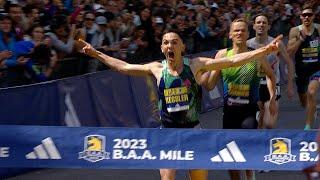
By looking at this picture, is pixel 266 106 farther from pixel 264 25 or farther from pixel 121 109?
pixel 121 109

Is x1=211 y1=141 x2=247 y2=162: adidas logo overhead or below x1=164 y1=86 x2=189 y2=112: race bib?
below

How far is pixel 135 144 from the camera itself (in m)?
7.30

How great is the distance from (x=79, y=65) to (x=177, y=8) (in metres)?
6.32

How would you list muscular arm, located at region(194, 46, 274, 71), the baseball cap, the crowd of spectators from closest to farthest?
muscular arm, located at region(194, 46, 274, 71), the crowd of spectators, the baseball cap

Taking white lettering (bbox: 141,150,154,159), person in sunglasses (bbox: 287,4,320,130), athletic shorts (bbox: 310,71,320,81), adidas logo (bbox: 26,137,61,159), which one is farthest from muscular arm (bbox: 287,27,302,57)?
adidas logo (bbox: 26,137,61,159)

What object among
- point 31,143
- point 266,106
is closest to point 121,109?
point 266,106

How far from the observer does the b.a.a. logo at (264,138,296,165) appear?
23.8 ft

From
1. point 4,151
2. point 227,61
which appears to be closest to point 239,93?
point 227,61

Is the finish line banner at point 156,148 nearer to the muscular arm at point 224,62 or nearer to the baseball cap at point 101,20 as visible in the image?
the muscular arm at point 224,62

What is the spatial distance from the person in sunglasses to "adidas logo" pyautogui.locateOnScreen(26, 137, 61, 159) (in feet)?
18.7

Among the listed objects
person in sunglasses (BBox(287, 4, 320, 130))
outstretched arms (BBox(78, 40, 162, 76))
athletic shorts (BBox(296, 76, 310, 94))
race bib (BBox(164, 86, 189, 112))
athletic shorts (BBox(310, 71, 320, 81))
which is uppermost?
outstretched arms (BBox(78, 40, 162, 76))

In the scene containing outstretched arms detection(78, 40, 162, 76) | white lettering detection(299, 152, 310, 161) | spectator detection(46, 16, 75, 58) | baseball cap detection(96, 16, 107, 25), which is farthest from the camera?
baseball cap detection(96, 16, 107, 25)

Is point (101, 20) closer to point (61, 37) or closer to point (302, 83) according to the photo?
point (61, 37)

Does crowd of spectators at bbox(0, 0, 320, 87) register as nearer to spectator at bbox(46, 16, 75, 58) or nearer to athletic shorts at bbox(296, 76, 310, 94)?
spectator at bbox(46, 16, 75, 58)
